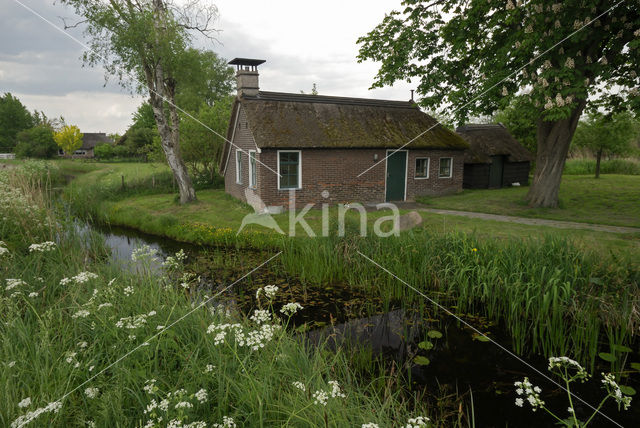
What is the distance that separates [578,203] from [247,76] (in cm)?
1532

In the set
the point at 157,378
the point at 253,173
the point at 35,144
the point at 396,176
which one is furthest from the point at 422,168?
the point at 35,144

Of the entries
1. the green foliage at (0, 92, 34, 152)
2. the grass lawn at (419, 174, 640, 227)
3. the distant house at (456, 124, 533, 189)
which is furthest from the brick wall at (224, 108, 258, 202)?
the green foliage at (0, 92, 34, 152)

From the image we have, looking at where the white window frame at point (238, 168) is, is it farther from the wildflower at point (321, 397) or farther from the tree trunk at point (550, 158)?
the wildflower at point (321, 397)

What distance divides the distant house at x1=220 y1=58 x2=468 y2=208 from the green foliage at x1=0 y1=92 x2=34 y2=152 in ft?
202

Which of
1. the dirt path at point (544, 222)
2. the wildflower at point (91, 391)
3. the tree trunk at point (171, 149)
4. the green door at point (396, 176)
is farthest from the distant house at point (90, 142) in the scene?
the wildflower at point (91, 391)

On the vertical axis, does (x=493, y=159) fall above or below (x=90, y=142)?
below

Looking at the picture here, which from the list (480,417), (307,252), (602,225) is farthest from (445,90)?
(480,417)

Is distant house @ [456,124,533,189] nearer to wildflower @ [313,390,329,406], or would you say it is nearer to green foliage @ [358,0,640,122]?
green foliage @ [358,0,640,122]

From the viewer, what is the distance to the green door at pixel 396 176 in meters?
17.3

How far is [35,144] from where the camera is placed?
51156 millimetres

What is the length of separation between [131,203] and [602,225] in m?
20.1

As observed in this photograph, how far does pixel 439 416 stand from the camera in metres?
4.05

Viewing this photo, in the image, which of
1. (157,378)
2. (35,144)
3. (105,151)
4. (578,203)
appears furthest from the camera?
(105,151)

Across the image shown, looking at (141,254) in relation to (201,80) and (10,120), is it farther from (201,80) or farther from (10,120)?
(10,120)
